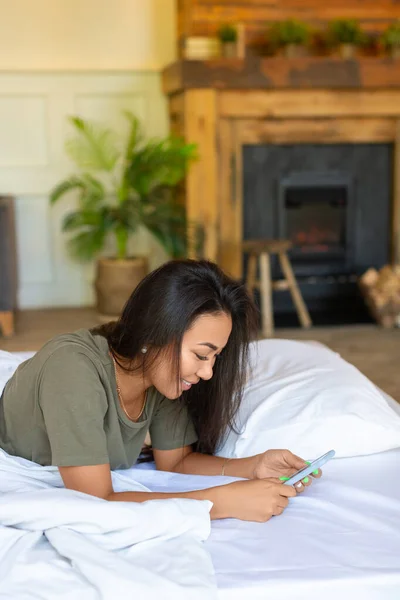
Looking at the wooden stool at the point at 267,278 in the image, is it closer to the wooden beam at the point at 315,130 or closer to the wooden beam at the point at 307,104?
the wooden beam at the point at 315,130

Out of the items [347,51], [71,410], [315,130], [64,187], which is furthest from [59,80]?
[71,410]

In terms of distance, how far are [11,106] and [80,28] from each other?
63 centimetres

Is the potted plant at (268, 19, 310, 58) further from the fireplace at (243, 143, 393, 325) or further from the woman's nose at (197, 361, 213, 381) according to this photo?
the woman's nose at (197, 361, 213, 381)

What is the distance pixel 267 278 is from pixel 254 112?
0.94 metres

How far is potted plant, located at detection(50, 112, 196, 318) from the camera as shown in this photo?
175 inches

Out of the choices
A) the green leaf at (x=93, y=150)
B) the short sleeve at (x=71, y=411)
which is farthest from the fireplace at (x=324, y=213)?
the short sleeve at (x=71, y=411)

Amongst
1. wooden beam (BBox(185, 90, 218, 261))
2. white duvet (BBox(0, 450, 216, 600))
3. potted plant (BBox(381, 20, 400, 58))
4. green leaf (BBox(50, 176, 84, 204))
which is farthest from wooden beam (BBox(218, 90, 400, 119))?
white duvet (BBox(0, 450, 216, 600))

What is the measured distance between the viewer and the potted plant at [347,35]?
14.6ft

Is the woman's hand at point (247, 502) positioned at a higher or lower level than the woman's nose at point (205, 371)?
lower

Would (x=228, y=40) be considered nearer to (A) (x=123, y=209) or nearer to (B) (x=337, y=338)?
(A) (x=123, y=209)

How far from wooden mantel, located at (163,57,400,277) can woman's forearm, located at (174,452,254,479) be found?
2.74 metres

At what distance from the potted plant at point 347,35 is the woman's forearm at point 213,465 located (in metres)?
3.29

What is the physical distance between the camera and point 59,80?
4.86m

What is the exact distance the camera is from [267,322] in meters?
4.38
